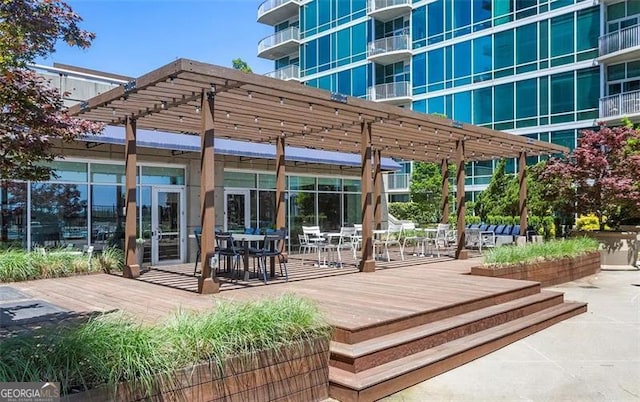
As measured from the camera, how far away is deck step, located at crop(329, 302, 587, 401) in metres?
4.75

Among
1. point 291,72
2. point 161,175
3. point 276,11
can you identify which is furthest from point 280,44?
point 161,175

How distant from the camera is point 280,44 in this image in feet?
115

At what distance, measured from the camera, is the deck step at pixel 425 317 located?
520 centimetres

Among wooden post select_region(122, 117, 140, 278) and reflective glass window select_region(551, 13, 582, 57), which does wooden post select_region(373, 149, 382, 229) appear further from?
reflective glass window select_region(551, 13, 582, 57)

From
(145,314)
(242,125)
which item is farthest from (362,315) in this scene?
(242,125)

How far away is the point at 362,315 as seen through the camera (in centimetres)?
579

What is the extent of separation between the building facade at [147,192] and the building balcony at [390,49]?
49.1ft

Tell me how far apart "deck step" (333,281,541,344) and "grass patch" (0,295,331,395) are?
0.39 metres

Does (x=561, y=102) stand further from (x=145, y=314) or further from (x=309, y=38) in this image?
(x=145, y=314)

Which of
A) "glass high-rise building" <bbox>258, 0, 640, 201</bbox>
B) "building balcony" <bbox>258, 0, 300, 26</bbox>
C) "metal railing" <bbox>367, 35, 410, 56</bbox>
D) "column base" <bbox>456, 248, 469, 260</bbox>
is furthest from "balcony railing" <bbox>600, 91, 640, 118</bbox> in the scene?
"building balcony" <bbox>258, 0, 300, 26</bbox>

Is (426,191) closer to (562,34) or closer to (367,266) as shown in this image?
(562,34)

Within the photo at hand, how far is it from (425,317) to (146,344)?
346 centimetres

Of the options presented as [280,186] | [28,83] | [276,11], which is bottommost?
[280,186]

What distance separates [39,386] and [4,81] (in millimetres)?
2433
